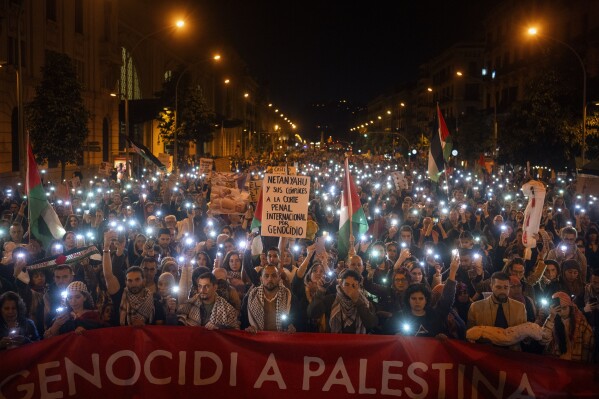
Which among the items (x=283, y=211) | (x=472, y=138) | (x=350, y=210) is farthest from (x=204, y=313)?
(x=472, y=138)

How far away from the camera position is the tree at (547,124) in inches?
1331

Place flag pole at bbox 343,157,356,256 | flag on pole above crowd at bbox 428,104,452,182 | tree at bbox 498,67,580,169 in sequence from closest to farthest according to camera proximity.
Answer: flag pole at bbox 343,157,356,256 < flag on pole above crowd at bbox 428,104,452,182 < tree at bbox 498,67,580,169

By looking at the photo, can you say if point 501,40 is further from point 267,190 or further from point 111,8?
point 267,190

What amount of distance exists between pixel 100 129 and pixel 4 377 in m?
36.3

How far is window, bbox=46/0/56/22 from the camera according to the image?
34781 mm

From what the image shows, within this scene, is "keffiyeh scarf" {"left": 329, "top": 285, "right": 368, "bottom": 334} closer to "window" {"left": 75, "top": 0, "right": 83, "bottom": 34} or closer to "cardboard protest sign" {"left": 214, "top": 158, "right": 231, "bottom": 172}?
"cardboard protest sign" {"left": 214, "top": 158, "right": 231, "bottom": 172}

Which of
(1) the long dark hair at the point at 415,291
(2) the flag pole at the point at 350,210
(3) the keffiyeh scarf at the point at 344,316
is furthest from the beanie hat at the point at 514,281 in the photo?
(2) the flag pole at the point at 350,210

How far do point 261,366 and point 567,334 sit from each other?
259cm

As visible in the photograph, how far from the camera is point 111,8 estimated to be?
141 feet

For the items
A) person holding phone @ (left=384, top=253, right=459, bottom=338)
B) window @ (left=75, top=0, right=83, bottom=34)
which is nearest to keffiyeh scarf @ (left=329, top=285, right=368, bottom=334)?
person holding phone @ (left=384, top=253, right=459, bottom=338)

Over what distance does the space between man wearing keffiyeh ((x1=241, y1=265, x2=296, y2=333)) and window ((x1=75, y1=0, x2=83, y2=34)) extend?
111 ft

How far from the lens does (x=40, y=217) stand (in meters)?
11.6

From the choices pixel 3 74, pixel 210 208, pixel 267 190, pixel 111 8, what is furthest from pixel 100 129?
pixel 267 190

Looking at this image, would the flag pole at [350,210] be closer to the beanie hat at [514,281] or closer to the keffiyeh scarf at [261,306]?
the beanie hat at [514,281]
